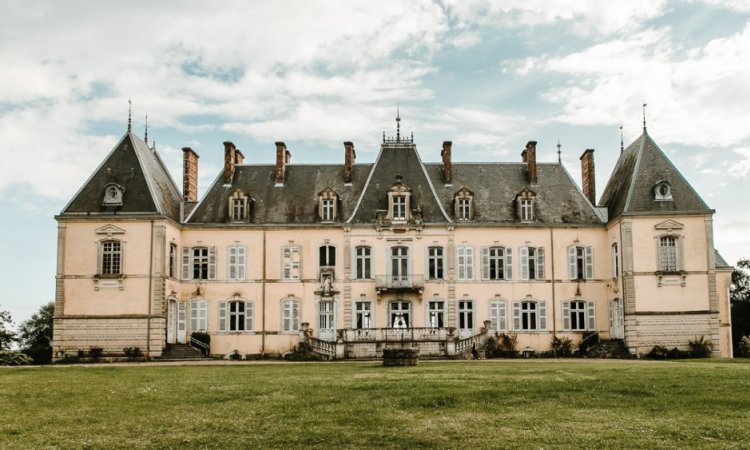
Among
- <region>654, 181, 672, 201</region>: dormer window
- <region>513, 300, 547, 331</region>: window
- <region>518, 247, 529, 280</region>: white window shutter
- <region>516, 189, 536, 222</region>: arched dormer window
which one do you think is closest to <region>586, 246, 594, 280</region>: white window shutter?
<region>513, 300, 547, 331</region>: window

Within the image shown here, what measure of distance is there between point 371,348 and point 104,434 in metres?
21.6

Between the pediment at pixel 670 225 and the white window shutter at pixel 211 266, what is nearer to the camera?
the pediment at pixel 670 225

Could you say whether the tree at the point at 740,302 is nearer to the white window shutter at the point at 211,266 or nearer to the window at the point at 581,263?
the window at the point at 581,263

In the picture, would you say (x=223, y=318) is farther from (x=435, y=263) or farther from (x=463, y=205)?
(x=463, y=205)

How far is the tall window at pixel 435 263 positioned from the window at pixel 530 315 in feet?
12.6

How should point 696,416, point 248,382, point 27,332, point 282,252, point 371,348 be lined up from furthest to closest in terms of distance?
point 27,332
point 282,252
point 371,348
point 248,382
point 696,416

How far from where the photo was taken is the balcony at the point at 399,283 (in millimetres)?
35844

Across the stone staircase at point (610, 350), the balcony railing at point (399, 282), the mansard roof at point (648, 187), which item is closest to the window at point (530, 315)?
the stone staircase at point (610, 350)

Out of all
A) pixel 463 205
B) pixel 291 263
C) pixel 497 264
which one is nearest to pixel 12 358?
pixel 291 263

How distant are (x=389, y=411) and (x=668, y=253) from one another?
24.8 m

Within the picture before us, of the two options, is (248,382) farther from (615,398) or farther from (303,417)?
(615,398)

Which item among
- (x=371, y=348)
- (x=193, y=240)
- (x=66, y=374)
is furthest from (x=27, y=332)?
(x=66, y=374)

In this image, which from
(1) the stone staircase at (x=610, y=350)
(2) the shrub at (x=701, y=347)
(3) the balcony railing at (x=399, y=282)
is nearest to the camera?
(2) the shrub at (x=701, y=347)

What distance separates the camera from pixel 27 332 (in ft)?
176
